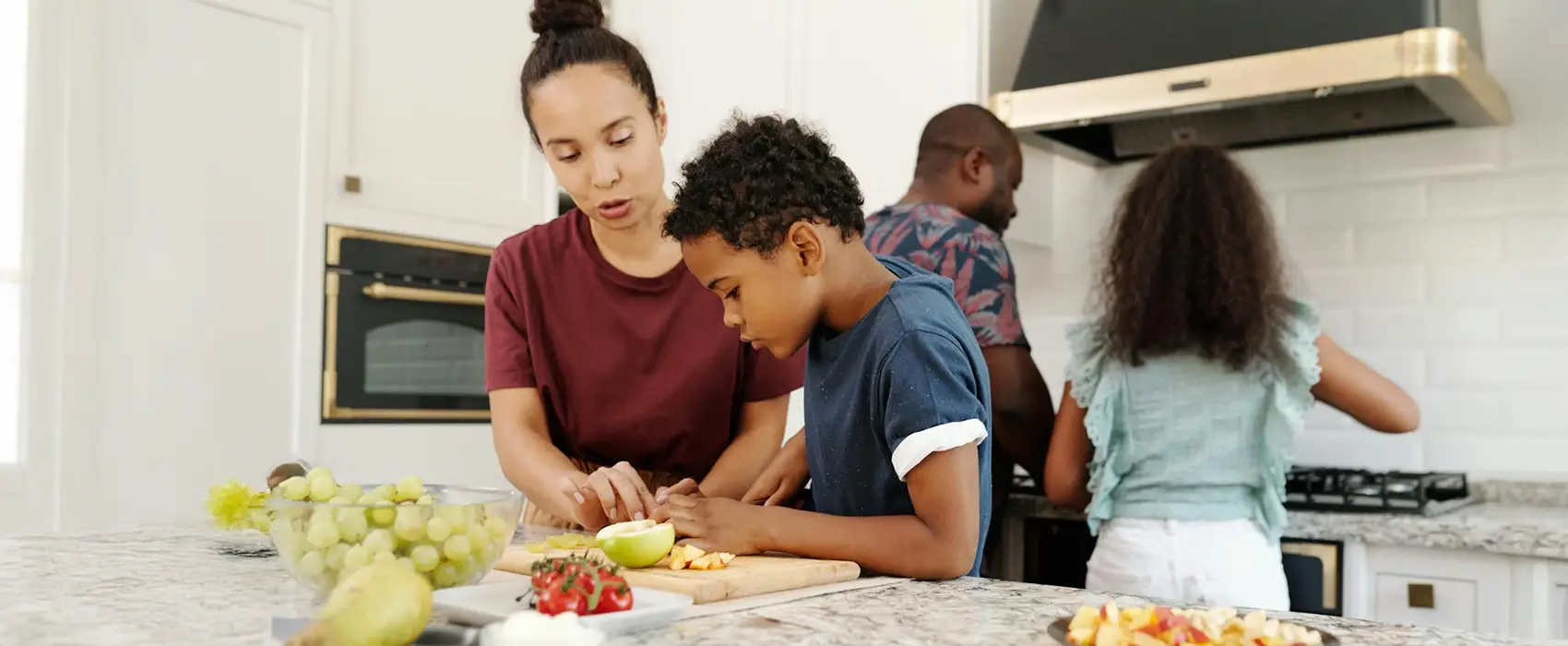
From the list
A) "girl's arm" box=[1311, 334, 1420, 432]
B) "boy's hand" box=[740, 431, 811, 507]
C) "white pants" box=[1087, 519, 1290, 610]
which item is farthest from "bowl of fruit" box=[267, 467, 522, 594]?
"girl's arm" box=[1311, 334, 1420, 432]

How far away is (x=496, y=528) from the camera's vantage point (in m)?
0.89

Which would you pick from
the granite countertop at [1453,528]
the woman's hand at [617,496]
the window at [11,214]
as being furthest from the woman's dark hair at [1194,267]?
the window at [11,214]

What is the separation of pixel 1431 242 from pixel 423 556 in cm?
230

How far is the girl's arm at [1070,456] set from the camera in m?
2.06

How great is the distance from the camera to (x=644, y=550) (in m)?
1.01

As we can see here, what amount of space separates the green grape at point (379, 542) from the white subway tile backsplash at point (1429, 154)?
2334 millimetres

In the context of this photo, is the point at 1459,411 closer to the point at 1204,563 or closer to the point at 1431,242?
the point at 1431,242

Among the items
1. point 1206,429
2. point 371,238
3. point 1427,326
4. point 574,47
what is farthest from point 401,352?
point 1427,326

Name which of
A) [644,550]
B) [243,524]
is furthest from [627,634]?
[243,524]

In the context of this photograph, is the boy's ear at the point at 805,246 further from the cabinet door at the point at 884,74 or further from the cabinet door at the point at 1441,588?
the cabinet door at the point at 884,74

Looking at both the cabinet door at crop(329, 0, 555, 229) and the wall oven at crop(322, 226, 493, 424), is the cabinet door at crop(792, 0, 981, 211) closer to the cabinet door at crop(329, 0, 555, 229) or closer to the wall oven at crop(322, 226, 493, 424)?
the cabinet door at crop(329, 0, 555, 229)

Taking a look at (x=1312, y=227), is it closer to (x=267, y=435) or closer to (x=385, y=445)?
(x=385, y=445)

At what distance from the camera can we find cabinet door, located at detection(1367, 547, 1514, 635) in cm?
194

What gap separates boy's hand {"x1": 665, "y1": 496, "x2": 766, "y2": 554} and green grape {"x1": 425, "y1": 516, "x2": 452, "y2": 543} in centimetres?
27
